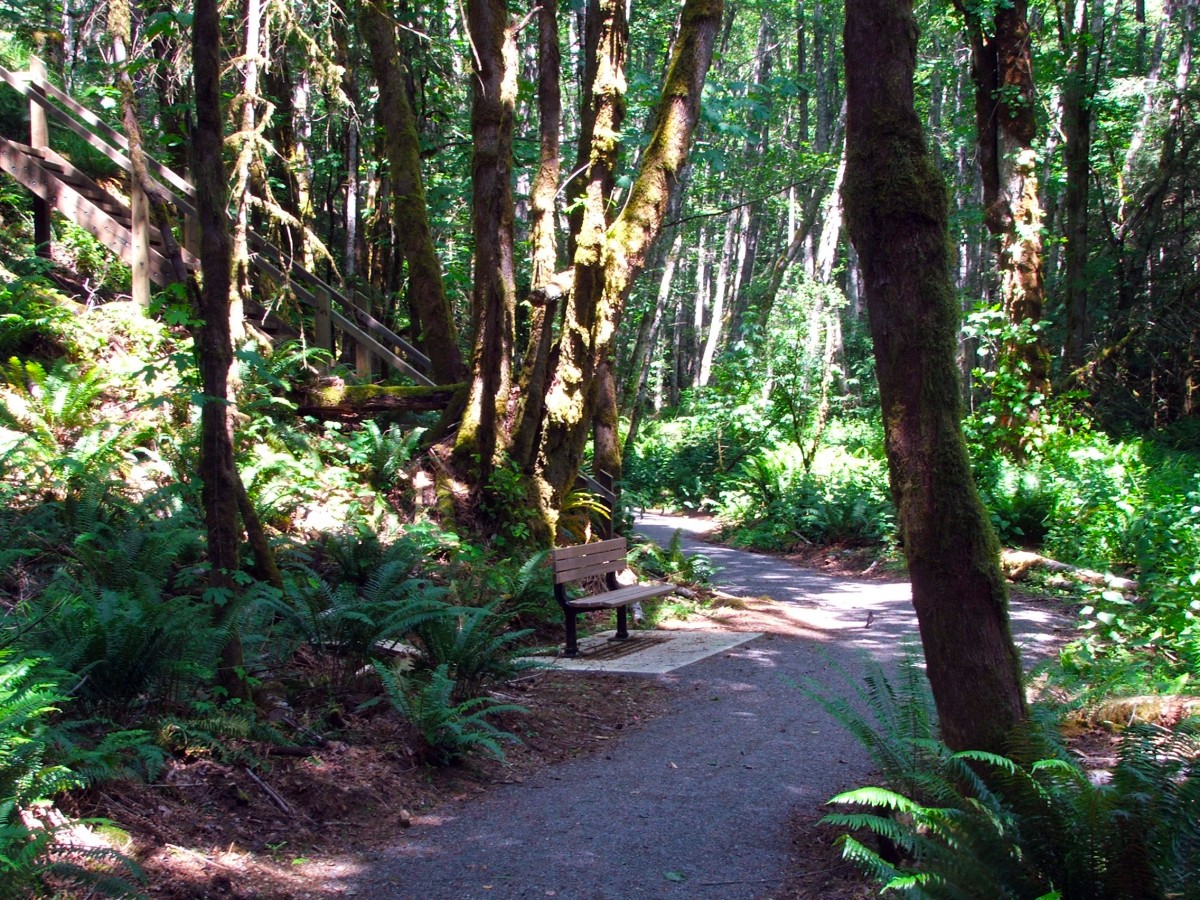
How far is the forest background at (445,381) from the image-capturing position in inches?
227

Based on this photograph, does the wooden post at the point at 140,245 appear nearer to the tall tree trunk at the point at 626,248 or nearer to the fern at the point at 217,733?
the tall tree trunk at the point at 626,248

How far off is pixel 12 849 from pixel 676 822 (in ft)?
10.1

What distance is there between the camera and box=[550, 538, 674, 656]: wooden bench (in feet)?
28.7

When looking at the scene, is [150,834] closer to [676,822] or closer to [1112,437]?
[676,822]

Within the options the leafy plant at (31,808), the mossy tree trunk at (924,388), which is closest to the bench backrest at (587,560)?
the mossy tree trunk at (924,388)

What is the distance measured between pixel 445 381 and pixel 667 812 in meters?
9.53

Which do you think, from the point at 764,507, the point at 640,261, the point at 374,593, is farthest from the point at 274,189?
the point at 374,593

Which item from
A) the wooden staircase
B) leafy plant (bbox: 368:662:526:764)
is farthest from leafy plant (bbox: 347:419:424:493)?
leafy plant (bbox: 368:662:526:764)

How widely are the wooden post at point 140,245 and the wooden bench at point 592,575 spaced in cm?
629

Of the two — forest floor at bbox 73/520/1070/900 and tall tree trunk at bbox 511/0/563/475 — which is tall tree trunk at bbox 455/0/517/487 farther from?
forest floor at bbox 73/520/1070/900

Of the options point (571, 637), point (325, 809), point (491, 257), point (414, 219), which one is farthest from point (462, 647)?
point (414, 219)

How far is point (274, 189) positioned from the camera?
17922mm

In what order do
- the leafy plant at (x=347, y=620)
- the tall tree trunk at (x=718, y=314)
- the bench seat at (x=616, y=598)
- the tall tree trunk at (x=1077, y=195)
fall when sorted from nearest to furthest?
the leafy plant at (x=347, y=620)
the bench seat at (x=616, y=598)
the tall tree trunk at (x=1077, y=195)
the tall tree trunk at (x=718, y=314)

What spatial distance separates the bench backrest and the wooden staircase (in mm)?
5281
